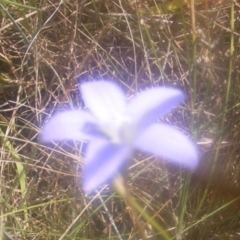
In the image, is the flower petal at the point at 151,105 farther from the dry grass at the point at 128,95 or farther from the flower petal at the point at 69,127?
the dry grass at the point at 128,95

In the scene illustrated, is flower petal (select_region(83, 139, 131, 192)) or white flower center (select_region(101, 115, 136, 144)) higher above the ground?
white flower center (select_region(101, 115, 136, 144))

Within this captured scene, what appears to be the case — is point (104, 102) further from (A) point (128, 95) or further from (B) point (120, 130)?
(A) point (128, 95)

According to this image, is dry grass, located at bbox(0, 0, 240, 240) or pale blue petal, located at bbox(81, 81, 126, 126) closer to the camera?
pale blue petal, located at bbox(81, 81, 126, 126)

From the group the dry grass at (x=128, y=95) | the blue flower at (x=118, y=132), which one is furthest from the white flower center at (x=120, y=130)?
the dry grass at (x=128, y=95)

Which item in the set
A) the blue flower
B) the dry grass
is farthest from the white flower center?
the dry grass

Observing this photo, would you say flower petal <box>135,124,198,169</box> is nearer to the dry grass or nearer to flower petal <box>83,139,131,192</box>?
flower petal <box>83,139,131,192</box>

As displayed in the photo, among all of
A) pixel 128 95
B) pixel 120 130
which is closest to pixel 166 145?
pixel 120 130
